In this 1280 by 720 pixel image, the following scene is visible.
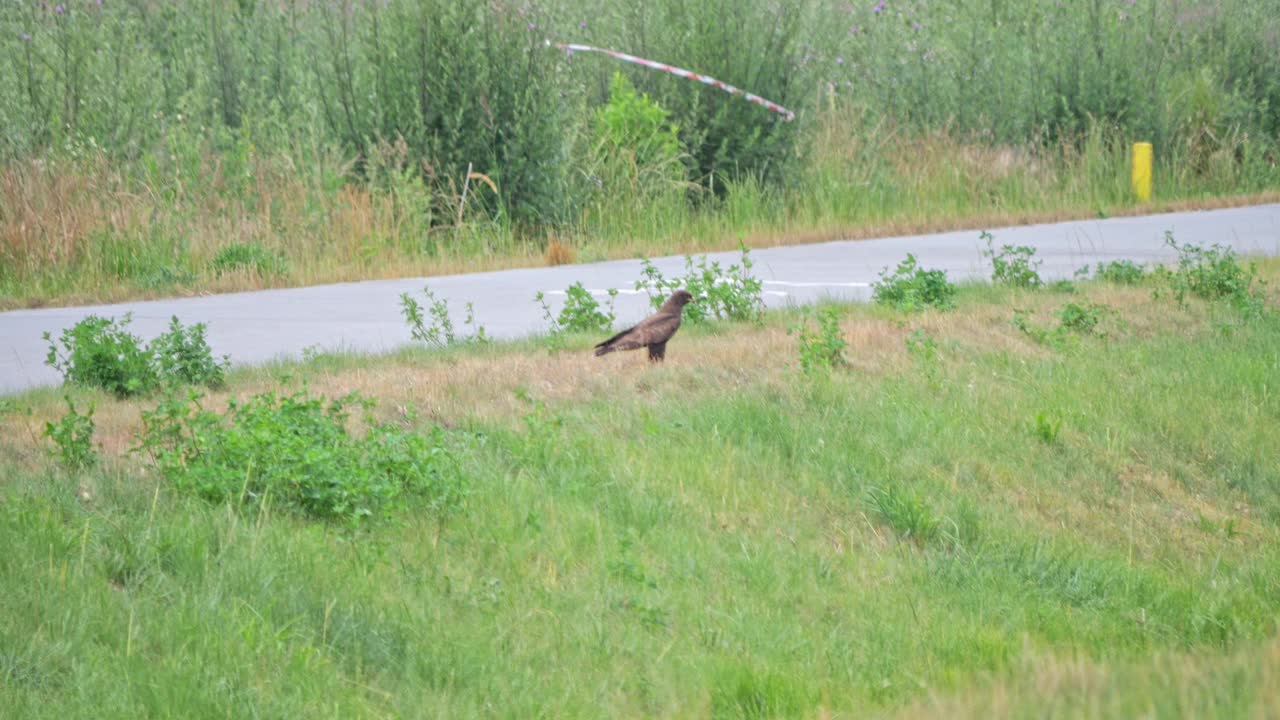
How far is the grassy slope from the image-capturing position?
420cm

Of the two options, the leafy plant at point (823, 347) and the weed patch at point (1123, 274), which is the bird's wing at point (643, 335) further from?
the weed patch at point (1123, 274)

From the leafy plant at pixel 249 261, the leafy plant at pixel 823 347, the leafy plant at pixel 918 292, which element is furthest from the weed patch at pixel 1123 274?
the leafy plant at pixel 249 261

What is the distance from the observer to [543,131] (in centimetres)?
1498

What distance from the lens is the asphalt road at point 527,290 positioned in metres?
9.62

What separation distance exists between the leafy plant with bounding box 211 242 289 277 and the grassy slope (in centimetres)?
466

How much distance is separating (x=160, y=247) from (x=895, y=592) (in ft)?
28.9

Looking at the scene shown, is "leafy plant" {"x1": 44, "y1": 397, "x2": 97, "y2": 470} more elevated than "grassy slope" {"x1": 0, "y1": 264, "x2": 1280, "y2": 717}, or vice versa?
"leafy plant" {"x1": 44, "y1": 397, "x2": 97, "y2": 470}

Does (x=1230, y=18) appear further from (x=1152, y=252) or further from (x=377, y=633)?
(x=377, y=633)

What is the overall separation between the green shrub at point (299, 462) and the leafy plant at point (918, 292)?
4.56 meters

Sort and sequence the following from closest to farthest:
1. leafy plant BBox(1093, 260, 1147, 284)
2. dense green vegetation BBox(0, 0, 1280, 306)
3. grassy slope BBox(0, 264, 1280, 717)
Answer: grassy slope BBox(0, 264, 1280, 717)
leafy plant BBox(1093, 260, 1147, 284)
dense green vegetation BBox(0, 0, 1280, 306)

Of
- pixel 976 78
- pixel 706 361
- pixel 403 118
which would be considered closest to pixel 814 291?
pixel 706 361

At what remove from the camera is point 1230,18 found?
76.0 feet

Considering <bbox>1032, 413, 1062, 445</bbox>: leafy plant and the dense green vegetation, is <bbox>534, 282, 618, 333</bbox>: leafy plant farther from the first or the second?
the dense green vegetation

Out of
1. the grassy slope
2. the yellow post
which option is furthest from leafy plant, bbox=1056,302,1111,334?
the yellow post
